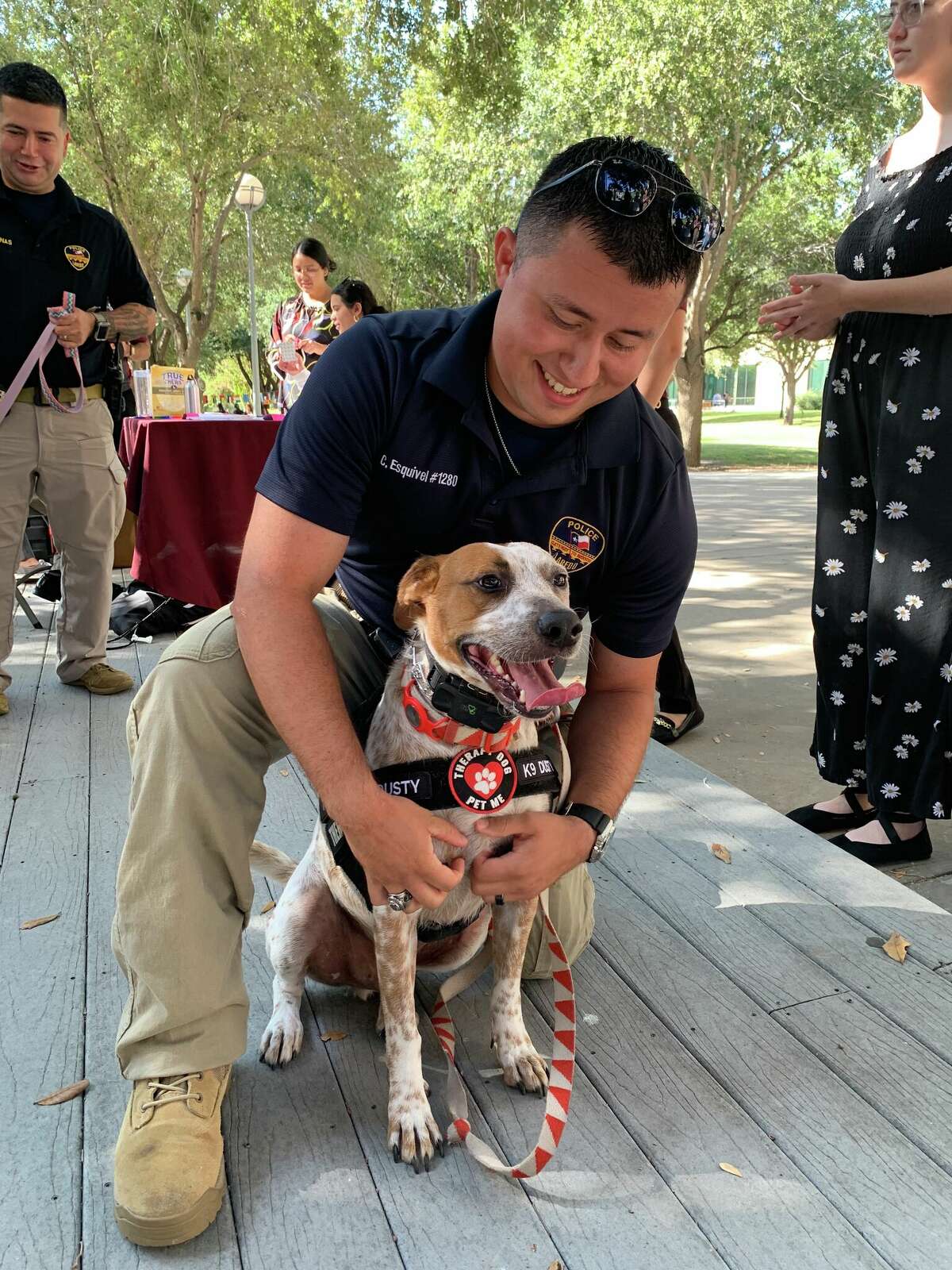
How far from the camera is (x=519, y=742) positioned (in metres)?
1.72

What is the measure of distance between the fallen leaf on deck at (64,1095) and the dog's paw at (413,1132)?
574 mm

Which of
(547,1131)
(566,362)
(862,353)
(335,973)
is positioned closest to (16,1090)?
(335,973)

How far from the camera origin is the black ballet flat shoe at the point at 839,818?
3158 millimetres

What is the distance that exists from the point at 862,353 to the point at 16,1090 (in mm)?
2887

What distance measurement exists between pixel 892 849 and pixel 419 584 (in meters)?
2.09

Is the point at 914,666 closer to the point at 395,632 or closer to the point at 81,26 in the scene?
the point at 395,632

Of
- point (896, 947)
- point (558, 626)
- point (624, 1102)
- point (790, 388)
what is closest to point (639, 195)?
point (558, 626)

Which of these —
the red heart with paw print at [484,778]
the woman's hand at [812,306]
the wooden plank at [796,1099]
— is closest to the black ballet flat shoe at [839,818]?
the wooden plank at [796,1099]

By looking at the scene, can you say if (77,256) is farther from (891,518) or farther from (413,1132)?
(413,1132)

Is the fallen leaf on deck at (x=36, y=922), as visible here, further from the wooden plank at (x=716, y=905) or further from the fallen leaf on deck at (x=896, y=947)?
the fallen leaf on deck at (x=896, y=947)

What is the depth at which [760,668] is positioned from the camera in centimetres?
513

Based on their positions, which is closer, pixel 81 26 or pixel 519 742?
pixel 519 742

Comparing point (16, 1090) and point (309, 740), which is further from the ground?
point (309, 740)

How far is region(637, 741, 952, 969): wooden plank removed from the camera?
2201 millimetres
